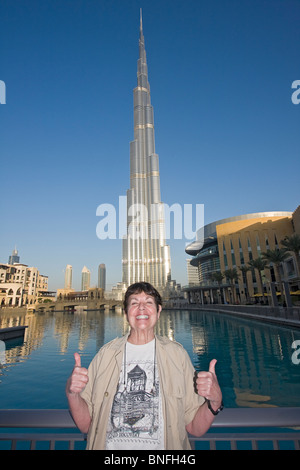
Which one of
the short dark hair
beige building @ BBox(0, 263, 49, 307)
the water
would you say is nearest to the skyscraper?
beige building @ BBox(0, 263, 49, 307)

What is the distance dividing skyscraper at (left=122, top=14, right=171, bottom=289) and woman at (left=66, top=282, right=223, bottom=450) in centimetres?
15287

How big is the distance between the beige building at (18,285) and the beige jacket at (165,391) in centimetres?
8857

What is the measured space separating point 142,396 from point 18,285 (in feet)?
303

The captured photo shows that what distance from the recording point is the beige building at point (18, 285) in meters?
80.6

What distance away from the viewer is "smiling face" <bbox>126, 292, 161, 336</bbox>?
222cm

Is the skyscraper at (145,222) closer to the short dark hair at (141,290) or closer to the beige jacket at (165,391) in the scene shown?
the short dark hair at (141,290)

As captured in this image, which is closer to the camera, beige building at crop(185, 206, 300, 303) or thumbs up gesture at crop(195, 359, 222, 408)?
thumbs up gesture at crop(195, 359, 222, 408)

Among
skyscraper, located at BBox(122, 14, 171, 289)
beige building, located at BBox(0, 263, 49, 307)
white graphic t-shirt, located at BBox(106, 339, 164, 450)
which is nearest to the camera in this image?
white graphic t-shirt, located at BBox(106, 339, 164, 450)

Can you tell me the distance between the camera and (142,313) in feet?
7.47

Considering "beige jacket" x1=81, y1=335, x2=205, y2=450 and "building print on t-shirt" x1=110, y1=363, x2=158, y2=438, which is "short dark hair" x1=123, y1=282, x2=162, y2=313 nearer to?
"beige jacket" x1=81, y1=335, x2=205, y2=450
